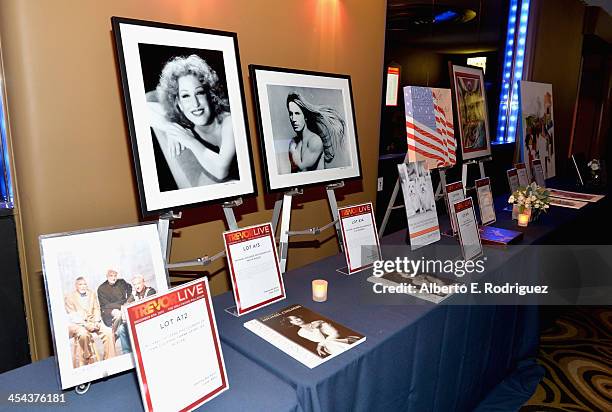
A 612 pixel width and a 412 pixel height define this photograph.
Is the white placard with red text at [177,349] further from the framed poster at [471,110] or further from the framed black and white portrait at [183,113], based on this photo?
the framed poster at [471,110]

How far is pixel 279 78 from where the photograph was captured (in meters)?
1.73

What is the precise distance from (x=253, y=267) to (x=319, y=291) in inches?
10.1

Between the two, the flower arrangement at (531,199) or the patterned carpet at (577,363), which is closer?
the patterned carpet at (577,363)

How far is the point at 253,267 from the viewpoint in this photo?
141 centimetres

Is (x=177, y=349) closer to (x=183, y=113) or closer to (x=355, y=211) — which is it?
(x=183, y=113)

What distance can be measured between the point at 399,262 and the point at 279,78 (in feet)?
3.01

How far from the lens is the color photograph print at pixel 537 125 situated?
11.7 feet

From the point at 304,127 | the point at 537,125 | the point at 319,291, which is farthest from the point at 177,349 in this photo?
the point at 537,125

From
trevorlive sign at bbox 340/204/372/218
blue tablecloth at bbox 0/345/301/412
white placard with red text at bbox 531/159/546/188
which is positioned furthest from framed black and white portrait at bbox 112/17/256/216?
white placard with red text at bbox 531/159/546/188

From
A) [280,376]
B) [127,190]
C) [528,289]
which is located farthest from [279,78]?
[528,289]

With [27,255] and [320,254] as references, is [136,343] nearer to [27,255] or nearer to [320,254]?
[27,255]

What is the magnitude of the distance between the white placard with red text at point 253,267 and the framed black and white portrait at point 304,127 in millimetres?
312

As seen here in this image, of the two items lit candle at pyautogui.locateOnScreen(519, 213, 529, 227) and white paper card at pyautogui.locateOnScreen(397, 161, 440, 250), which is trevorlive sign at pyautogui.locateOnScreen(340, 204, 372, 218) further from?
lit candle at pyautogui.locateOnScreen(519, 213, 529, 227)

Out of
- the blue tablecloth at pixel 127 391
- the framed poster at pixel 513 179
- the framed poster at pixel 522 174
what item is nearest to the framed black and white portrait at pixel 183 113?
the blue tablecloth at pixel 127 391
